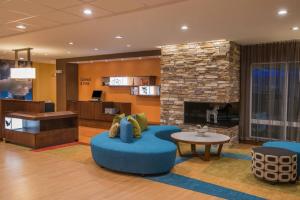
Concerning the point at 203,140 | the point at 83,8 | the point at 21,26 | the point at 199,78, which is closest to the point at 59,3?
the point at 83,8

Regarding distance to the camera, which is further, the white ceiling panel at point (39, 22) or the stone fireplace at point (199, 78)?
the stone fireplace at point (199, 78)

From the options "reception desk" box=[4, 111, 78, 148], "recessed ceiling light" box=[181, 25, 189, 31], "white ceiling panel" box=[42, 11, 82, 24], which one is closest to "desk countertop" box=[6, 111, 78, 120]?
"reception desk" box=[4, 111, 78, 148]

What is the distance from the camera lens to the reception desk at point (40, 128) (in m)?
6.58

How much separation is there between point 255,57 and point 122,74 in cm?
499

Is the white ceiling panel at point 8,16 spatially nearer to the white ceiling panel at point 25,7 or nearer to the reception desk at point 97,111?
the white ceiling panel at point 25,7

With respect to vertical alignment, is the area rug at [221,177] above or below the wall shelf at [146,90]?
below

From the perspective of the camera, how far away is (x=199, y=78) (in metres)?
7.27

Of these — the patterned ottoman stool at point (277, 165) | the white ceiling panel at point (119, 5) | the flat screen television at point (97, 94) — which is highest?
the white ceiling panel at point (119, 5)

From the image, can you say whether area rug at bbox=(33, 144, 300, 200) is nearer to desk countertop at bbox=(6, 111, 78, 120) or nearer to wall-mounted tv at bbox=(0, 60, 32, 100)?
desk countertop at bbox=(6, 111, 78, 120)

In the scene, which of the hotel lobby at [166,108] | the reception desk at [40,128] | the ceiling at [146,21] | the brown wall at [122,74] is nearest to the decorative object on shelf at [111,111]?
the hotel lobby at [166,108]

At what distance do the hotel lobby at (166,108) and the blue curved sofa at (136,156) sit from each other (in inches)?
0.8

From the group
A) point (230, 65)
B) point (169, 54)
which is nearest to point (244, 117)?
point (230, 65)

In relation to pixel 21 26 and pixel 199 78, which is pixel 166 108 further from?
pixel 21 26

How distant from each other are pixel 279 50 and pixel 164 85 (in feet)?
10.9
